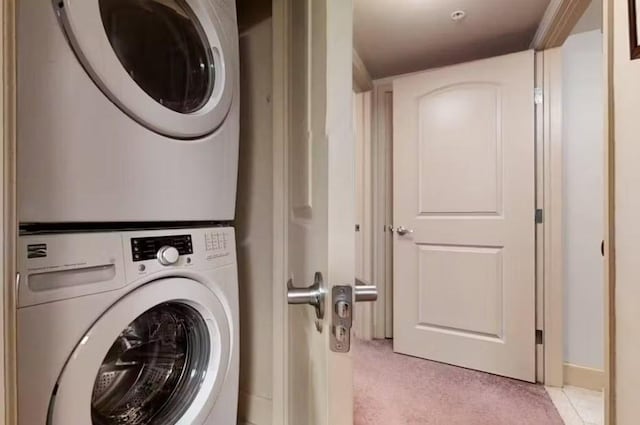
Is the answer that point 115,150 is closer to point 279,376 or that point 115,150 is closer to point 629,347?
point 279,376

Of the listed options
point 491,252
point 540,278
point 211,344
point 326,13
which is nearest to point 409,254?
point 491,252

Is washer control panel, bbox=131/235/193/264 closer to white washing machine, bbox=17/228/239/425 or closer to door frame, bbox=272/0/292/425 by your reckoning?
white washing machine, bbox=17/228/239/425

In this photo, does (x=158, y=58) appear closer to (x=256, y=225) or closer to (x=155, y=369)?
(x=256, y=225)

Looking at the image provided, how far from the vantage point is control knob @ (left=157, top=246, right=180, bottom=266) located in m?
0.76

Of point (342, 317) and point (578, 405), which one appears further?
point (578, 405)

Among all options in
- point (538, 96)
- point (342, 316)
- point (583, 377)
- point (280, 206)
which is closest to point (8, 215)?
point (342, 316)

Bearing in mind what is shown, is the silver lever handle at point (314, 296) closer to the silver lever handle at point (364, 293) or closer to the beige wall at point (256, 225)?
the silver lever handle at point (364, 293)

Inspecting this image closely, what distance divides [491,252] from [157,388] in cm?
185

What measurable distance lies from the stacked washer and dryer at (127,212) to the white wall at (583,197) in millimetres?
1842

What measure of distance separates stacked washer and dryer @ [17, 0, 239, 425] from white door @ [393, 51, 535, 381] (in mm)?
1510

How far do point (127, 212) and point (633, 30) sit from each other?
130 centimetres

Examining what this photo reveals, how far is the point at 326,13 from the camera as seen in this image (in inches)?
19.3

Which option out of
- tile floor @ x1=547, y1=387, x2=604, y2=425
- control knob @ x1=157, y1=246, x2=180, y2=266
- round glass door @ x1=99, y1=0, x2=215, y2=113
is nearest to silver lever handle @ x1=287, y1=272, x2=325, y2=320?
control knob @ x1=157, y1=246, x2=180, y2=266

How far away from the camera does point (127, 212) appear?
0.72 metres
